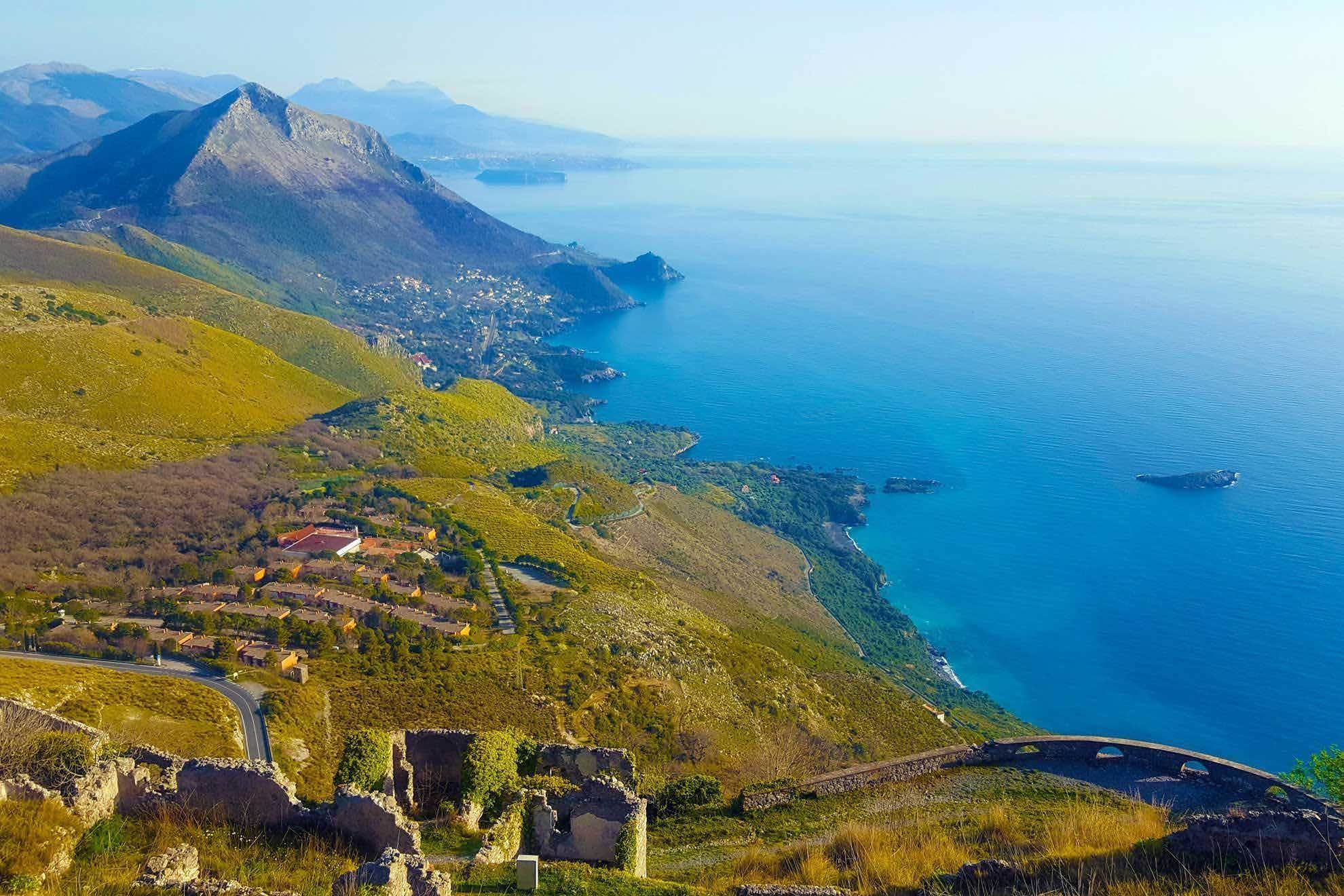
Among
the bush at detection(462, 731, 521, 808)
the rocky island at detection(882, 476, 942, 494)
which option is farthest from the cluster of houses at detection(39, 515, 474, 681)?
the rocky island at detection(882, 476, 942, 494)

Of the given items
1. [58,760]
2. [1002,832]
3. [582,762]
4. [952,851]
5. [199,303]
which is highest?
[58,760]

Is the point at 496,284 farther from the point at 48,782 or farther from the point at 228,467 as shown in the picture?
the point at 48,782

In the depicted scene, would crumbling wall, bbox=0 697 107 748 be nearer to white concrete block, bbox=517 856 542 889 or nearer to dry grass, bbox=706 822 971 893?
white concrete block, bbox=517 856 542 889

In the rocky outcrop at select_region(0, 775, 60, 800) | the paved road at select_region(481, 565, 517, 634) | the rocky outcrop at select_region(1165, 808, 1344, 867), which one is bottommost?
the paved road at select_region(481, 565, 517, 634)

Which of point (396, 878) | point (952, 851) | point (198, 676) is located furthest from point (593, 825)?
point (198, 676)

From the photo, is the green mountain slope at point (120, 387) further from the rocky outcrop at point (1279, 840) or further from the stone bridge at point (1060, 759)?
the rocky outcrop at point (1279, 840)

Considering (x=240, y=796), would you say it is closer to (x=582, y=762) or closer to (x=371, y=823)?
(x=371, y=823)
